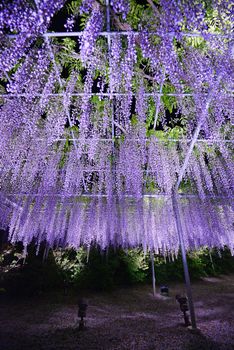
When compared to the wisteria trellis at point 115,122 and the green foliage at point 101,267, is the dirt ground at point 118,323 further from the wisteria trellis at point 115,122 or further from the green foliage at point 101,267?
the wisteria trellis at point 115,122

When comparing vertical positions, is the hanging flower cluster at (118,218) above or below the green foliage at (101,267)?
above

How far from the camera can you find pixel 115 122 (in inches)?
167

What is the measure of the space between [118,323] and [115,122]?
4.88 meters

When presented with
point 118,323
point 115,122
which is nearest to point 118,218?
point 118,323

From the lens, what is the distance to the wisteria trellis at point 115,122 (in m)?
2.65

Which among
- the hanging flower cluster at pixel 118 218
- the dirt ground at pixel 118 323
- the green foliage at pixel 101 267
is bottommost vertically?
the dirt ground at pixel 118 323

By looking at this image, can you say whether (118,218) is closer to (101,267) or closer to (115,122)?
(101,267)

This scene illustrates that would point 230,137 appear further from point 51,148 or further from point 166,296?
point 166,296

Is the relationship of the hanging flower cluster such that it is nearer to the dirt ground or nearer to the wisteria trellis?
the wisteria trellis

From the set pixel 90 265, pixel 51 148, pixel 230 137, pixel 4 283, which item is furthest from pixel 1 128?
pixel 90 265

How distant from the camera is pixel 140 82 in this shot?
3465 millimetres

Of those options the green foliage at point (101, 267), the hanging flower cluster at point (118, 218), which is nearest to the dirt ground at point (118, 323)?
the green foliage at point (101, 267)

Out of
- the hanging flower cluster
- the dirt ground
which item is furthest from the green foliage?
the hanging flower cluster

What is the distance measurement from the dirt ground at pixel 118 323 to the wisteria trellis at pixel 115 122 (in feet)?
7.00
